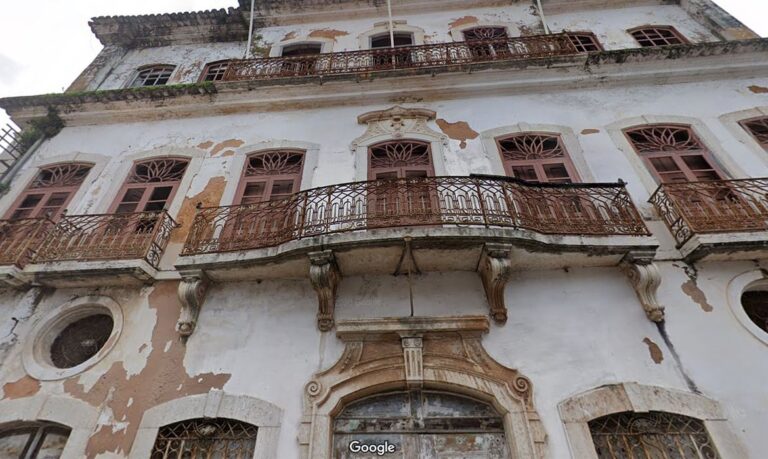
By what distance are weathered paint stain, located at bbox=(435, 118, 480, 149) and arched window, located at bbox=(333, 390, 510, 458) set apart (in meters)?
4.58

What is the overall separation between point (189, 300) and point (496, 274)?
14.1 feet

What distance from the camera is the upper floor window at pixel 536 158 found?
666cm

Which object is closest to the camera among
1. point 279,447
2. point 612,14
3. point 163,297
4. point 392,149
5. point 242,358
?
point 279,447

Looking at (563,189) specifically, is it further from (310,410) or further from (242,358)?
(242,358)

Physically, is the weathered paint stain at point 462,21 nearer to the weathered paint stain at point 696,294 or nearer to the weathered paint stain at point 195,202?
the weathered paint stain at point 195,202

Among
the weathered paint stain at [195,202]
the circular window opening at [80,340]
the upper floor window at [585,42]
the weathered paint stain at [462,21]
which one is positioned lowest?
the circular window opening at [80,340]

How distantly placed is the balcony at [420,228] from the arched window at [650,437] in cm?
202

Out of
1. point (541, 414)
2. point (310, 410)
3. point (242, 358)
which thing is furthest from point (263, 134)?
point (541, 414)

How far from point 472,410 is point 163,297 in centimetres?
472

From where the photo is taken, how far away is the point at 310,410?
452 centimetres

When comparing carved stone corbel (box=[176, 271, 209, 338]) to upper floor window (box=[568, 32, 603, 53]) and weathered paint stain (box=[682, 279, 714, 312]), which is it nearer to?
weathered paint stain (box=[682, 279, 714, 312])

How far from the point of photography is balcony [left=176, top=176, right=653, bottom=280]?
4.93 meters

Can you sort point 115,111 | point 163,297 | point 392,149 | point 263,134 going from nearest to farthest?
point 163,297, point 392,149, point 263,134, point 115,111

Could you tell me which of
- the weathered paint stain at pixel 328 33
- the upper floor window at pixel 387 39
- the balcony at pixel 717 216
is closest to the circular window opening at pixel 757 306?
the balcony at pixel 717 216
